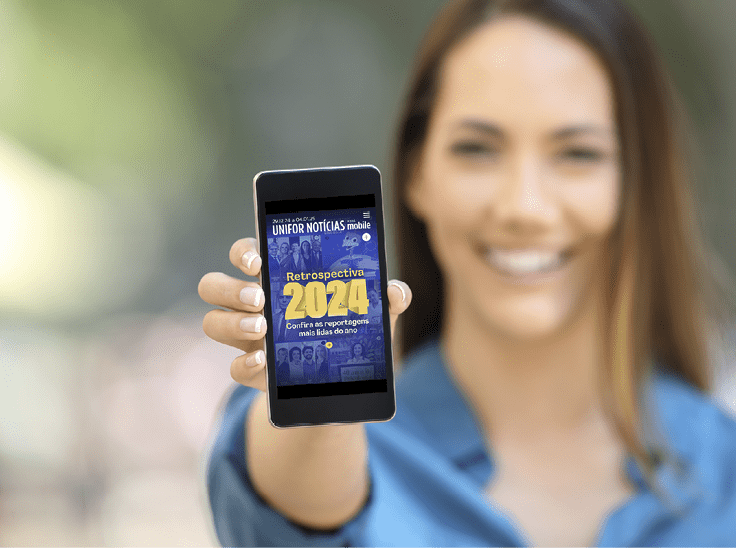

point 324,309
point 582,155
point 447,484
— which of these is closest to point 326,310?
point 324,309

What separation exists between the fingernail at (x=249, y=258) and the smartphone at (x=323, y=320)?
0.03 meters

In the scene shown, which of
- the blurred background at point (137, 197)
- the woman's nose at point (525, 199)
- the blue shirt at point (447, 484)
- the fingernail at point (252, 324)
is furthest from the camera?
the blurred background at point (137, 197)

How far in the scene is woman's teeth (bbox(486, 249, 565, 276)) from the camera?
116cm

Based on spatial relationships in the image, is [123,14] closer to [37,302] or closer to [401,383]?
[37,302]

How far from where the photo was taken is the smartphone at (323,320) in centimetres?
75

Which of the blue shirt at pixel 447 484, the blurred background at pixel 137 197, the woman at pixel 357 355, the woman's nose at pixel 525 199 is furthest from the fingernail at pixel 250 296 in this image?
the blurred background at pixel 137 197

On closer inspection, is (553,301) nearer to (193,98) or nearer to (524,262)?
(524,262)

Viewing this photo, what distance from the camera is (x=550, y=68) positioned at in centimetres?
113

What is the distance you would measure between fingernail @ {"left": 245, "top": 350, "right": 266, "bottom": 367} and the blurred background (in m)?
1.94

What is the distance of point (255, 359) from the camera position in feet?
2.27

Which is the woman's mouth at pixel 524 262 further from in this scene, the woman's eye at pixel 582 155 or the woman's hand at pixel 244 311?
the woman's hand at pixel 244 311

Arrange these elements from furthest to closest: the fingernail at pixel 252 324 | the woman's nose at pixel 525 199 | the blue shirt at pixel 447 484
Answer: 1. the woman's nose at pixel 525 199
2. the blue shirt at pixel 447 484
3. the fingernail at pixel 252 324

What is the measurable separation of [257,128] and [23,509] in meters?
1.70

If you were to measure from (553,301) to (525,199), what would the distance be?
19cm
